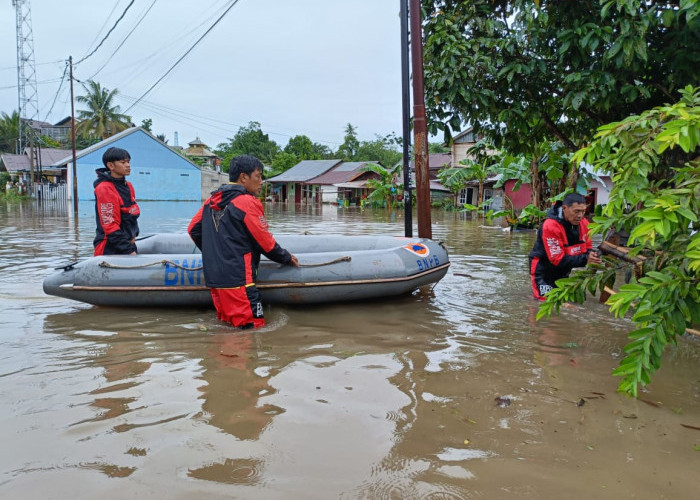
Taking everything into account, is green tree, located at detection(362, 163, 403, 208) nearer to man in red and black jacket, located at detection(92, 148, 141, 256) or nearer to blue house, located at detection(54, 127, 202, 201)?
blue house, located at detection(54, 127, 202, 201)

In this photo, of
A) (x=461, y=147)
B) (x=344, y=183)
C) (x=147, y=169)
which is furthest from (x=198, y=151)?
(x=461, y=147)

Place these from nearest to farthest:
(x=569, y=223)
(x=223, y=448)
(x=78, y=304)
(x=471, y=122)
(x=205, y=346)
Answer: (x=223, y=448) → (x=205, y=346) → (x=569, y=223) → (x=78, y=304) → (x=471, y=122)

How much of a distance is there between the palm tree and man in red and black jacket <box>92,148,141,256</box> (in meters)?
41.1

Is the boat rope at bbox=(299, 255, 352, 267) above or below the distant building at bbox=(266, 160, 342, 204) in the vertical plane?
below

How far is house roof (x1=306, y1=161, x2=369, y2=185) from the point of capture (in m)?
41.4

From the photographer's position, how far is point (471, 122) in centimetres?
664

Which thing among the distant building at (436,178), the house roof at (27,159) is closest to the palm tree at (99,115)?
the house roof at (27,159)

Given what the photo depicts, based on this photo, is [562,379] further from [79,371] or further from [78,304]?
[78,304]

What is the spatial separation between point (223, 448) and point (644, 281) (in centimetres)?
218

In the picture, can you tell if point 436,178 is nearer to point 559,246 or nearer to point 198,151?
point 559,246

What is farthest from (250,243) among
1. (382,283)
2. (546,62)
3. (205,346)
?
(546,62)

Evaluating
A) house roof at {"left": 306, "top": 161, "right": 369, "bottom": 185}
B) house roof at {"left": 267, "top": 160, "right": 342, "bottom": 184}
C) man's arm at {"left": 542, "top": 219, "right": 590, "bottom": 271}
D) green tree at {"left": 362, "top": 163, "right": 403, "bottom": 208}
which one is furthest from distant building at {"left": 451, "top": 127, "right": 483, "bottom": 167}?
man's arm at {"left": 542, "top": 219, "right": 590, "bottom": 271}

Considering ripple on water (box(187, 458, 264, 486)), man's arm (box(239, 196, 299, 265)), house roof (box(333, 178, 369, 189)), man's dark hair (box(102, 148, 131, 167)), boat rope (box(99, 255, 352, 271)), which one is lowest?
ripple on water (box(187, 458, 264, 486))

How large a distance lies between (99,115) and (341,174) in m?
19.5
